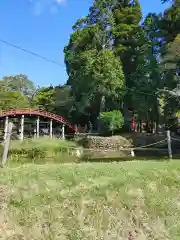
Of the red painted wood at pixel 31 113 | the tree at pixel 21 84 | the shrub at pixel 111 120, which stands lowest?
the shrub at pixel 111 120

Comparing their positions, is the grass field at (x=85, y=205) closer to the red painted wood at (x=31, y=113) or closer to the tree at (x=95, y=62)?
the tree at (x=95, y=62)

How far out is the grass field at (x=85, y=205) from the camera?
430cm

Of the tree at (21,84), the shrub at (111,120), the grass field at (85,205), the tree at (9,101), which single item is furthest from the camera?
the tree at (21,84)

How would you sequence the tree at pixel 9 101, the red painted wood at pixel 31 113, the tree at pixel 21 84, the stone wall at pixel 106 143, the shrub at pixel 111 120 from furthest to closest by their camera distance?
the tree at pixel 21 84, the tree at pixel 9 101, the red painted wood at pixel 31 113, the shrub at pixel 111 120, the stone wall at pixel 106 143

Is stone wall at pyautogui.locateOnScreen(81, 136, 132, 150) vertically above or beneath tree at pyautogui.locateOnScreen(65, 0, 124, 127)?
beneath

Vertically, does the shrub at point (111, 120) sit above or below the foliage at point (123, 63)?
below

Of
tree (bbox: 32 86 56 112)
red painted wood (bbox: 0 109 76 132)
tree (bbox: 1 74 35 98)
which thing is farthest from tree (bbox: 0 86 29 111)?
tree (bbox: 1 74 35 98)

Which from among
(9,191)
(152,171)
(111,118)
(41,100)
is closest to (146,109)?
(111,118)

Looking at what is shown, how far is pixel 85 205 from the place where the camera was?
469 centimetres

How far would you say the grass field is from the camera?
4.30 m

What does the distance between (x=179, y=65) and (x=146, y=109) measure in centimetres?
567

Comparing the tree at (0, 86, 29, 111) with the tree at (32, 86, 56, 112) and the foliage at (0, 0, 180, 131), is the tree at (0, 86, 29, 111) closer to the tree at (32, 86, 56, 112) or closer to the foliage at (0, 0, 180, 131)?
the tree at (32, 86, 56, 112)

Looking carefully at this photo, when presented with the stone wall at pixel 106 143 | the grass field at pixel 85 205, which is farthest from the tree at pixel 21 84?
the grass field at pixel 85 205

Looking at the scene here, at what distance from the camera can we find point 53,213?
4453mm
